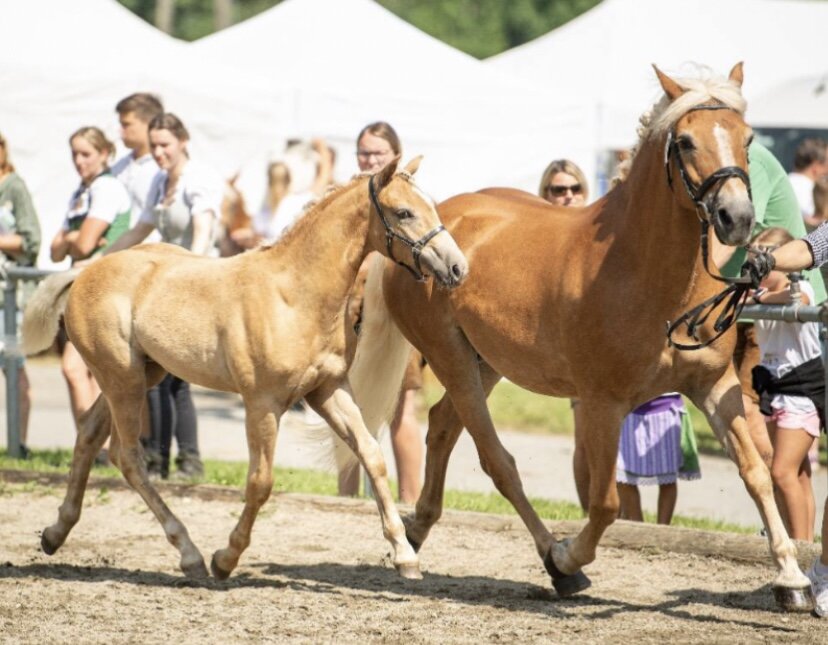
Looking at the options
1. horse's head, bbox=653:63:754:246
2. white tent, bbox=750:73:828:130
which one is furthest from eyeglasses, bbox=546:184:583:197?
white tent, bbox=750:73:828:130

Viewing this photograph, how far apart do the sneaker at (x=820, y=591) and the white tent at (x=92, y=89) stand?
32.7ft

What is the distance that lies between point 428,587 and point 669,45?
12.7 m

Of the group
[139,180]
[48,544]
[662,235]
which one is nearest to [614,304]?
[662,235]

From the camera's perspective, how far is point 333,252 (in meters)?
5.91

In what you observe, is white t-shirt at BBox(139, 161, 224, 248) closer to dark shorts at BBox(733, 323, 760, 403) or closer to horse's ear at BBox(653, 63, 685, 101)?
dark shorts at BBox(733, 323, 760, 403)

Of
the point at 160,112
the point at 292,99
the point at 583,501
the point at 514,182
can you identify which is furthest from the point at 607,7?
the point at 583,501

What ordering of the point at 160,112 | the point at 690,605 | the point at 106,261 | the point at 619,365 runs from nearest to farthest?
the point at 619,365
the point at 690,605
the point at 106,261
the point at 160,112

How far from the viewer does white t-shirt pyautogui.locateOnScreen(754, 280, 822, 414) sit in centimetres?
684

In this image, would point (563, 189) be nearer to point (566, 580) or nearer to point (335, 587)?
point (566, 580)

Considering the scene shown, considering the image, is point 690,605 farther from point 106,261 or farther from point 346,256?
point 106,261

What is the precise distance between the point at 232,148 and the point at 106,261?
8.66 m

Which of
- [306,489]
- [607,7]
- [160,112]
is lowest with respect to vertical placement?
[306,489]

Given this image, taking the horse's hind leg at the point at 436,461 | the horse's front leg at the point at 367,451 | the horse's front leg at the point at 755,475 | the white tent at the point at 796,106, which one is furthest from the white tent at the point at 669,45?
the horse's front leg at the point at 755,475

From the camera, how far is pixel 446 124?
15.2 metres
